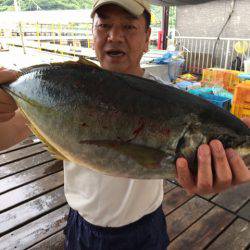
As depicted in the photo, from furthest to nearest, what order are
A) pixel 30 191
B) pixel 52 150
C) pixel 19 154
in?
1. pixel 19 154
2. pixel 30 191
3. pixel 52 150

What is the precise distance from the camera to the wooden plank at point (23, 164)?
127 inches

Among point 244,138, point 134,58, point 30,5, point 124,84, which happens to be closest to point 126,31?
point 134,58

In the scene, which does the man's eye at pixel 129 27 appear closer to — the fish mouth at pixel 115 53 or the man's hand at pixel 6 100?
the fish mouth at pixel 115 53

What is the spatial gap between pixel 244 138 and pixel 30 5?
168ft

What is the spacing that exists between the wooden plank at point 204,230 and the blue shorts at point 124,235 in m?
0.66

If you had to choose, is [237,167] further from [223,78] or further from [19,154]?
[223,78]

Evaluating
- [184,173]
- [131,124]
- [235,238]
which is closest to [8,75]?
[131,124]

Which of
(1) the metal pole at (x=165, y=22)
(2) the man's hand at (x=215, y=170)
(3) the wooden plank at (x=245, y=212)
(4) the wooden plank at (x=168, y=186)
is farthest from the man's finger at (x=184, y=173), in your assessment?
(1) the metal pole at (x=165, y=22)

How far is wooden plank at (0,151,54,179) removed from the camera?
3217mm

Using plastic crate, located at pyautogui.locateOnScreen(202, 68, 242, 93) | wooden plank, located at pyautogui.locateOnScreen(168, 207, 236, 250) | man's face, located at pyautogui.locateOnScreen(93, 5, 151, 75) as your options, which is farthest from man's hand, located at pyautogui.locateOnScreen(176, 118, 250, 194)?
plastic crate, located at pyautogui.locateOnScreen(202, 68, 242, 93)

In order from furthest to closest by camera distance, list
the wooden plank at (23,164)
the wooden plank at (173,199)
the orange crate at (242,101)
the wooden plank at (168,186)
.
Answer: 1. the orange crate at (242,101)
2. the wooden plank at (23,164)
3. the wooden plank at (168,186)
4. the wooden plank at (173,199)

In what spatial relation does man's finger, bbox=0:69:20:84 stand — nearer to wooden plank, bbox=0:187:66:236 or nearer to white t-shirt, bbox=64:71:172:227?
white t-shirt, bbox=64:71:172:227

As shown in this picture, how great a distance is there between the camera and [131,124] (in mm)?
1075

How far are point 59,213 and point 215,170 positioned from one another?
1.87 m
